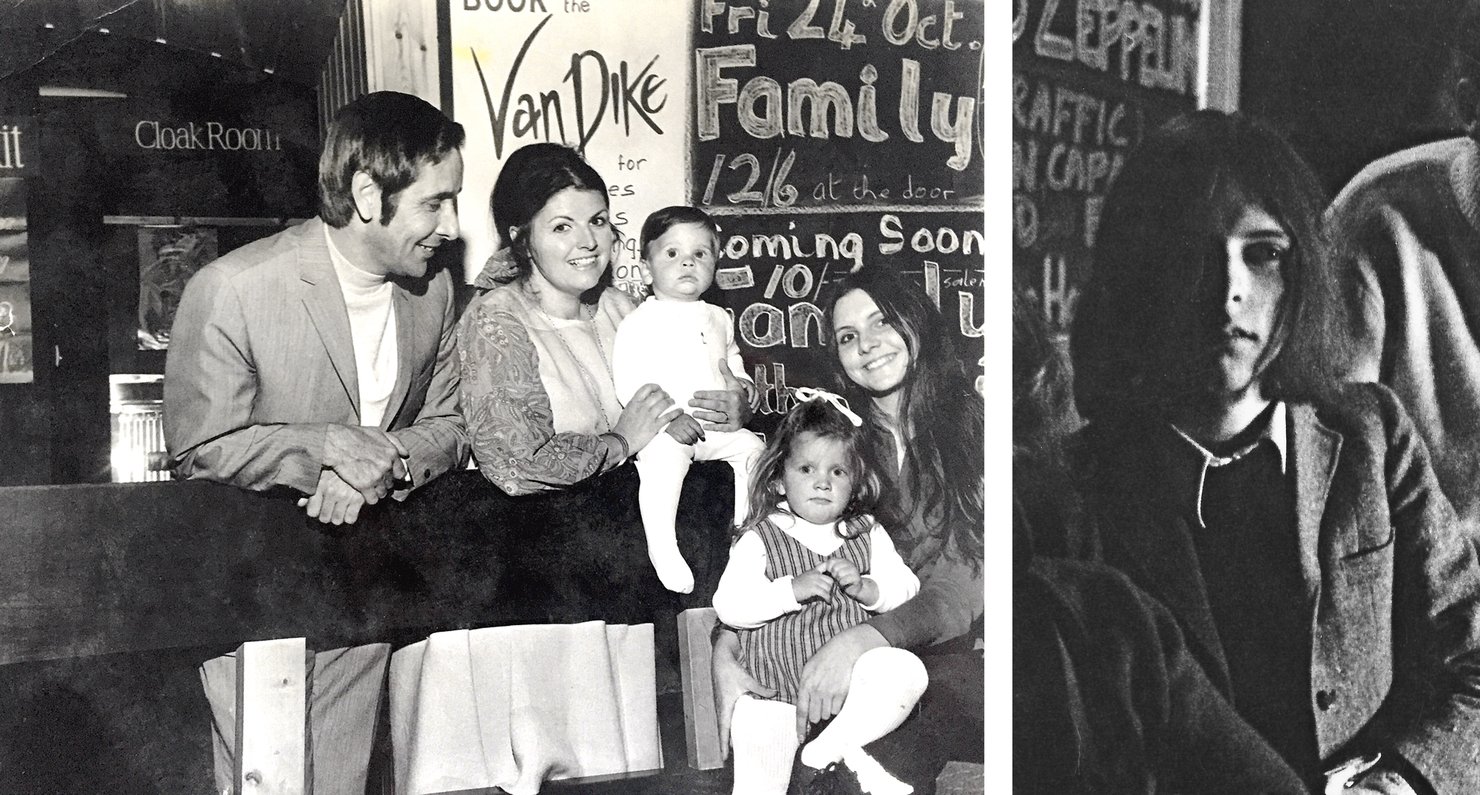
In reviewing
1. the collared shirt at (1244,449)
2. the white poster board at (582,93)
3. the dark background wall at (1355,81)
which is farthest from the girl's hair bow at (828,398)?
the dark background wall at (1355,81)

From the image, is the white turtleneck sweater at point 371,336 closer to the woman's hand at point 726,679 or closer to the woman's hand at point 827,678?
the woman's hand at point 726,679

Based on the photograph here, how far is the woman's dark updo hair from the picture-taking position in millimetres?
1663

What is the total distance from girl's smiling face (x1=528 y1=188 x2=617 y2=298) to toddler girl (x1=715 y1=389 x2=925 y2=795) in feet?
1.24

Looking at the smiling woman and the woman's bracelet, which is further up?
the smiling woman

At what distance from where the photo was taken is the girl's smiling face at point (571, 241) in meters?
1.69

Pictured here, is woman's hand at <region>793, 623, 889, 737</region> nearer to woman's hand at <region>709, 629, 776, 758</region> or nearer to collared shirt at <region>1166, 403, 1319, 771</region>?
woman's hand at <region>709, 629, 776, 758</region>

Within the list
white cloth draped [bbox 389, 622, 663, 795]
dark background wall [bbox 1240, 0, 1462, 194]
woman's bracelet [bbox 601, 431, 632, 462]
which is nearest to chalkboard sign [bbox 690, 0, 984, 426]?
woman's bracelet [bbox 601, 431, 632, 462]

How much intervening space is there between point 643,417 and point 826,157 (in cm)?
50

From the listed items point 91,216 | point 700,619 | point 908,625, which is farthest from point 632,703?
point 91,216

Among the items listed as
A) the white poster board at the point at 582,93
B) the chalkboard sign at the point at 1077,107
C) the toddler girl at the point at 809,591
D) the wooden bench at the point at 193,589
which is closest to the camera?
the wooden bench at the point at 193,589

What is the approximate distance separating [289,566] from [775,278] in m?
0.82

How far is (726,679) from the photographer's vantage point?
1755mm

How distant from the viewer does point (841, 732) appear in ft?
5.83

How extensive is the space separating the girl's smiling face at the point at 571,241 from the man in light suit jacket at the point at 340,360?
129 millimetres
